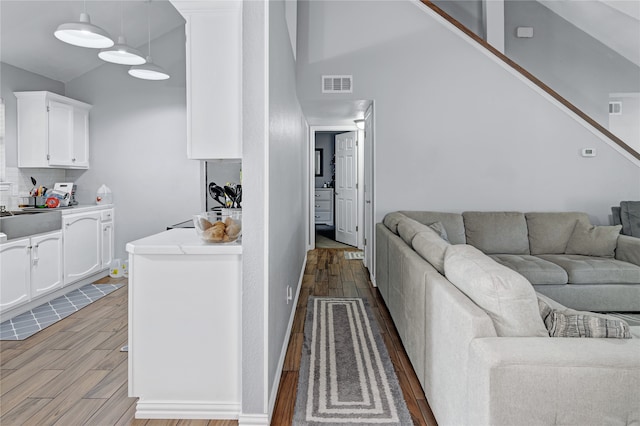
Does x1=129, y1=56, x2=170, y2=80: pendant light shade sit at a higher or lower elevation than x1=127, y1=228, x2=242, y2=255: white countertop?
higher

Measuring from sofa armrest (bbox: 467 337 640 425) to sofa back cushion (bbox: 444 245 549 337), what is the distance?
0.17 metres

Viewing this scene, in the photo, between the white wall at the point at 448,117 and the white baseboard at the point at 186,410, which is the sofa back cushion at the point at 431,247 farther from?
the white wall at the point at 448,117

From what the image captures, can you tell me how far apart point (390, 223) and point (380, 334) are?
1.16 meters

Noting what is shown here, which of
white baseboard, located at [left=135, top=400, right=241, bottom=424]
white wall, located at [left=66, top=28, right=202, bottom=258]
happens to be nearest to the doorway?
white wall, located at [left=66, top=28, right=202, bottom=258]

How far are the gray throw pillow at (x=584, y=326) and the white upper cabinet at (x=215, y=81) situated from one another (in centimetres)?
149

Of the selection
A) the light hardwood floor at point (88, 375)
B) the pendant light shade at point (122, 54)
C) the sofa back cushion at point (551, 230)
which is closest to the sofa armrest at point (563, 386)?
the light hardwood floor at point (88, 375)

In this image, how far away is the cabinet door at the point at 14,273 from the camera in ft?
10.8

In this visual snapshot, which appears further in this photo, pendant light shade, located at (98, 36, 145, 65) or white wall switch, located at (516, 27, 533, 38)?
white wall switch, located at (516, 27, 533, 38)

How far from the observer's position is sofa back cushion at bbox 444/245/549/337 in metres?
1.40

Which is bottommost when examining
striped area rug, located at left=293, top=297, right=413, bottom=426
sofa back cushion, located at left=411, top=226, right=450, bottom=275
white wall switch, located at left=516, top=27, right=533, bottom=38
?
striped area rug, located at left=293, top=297, right=413, bottom=426

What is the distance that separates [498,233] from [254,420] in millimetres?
3035

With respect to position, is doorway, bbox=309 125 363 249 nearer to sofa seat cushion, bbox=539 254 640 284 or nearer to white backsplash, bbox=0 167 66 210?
white backsplash, bbox=0 167 66 210

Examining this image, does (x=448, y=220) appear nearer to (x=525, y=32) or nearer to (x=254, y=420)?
(x=254, y=420)

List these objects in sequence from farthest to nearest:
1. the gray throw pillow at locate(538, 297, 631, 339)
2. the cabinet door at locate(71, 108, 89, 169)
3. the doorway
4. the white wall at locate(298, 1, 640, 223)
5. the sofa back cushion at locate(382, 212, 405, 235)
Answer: the doorway < the cabinet door at locate(71, 108, 89, 169) < the white wall at locate(298, 1, 640, 223) < the sofa back cushion at locate(382, 212, 405, 235) < the gray throw pillow at locate(538, 297, 631, 339)
